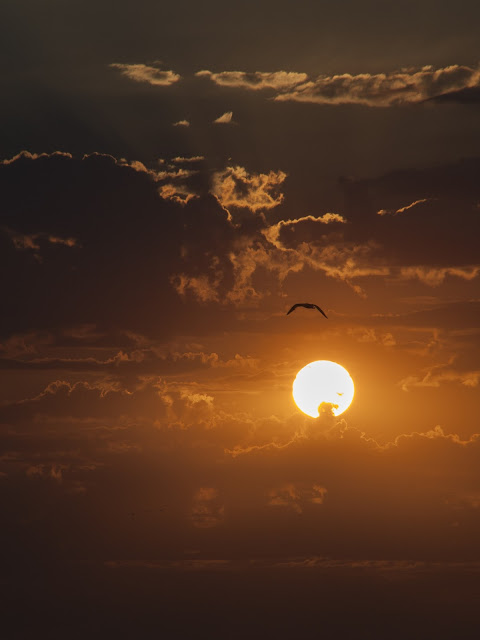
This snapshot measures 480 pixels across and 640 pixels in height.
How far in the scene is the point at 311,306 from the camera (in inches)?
5694

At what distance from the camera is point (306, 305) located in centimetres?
14612

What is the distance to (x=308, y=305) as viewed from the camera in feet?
477

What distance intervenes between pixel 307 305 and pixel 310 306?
590mm

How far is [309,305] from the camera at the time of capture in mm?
145250

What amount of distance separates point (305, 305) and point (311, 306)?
2379 mm

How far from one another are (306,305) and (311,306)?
1.64m

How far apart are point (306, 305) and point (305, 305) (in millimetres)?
757

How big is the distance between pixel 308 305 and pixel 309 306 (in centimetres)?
79

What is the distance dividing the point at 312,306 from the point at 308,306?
1.58 meters

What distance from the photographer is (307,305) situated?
478 ft

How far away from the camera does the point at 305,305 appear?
14688 centimetres

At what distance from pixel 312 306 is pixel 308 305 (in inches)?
27.8

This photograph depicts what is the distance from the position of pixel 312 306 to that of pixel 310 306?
1.52 feet

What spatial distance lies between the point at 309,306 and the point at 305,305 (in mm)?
949
